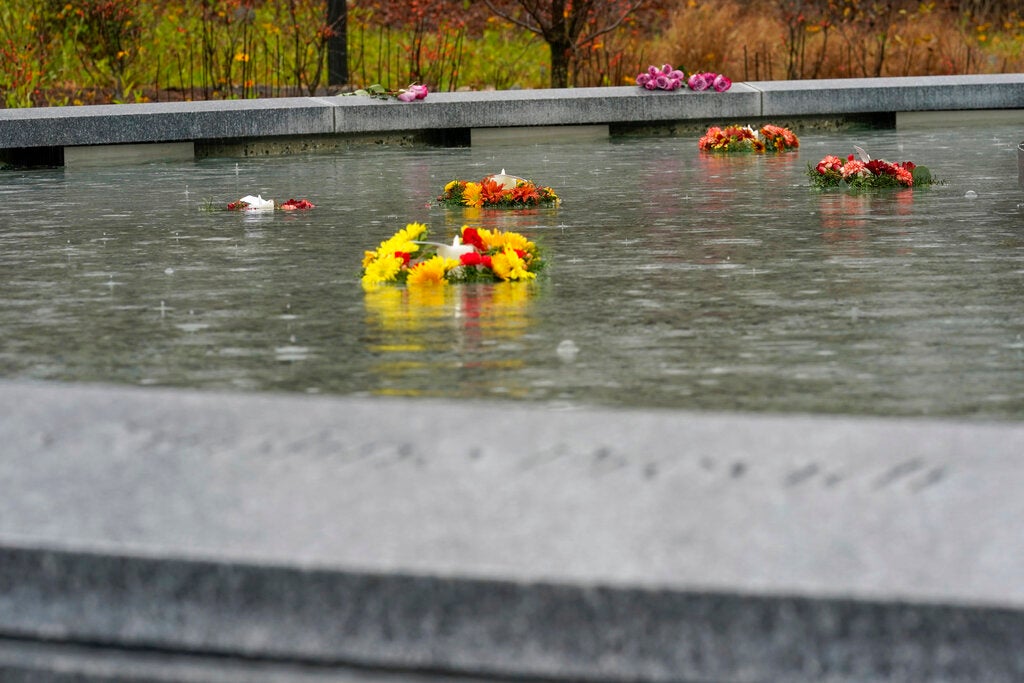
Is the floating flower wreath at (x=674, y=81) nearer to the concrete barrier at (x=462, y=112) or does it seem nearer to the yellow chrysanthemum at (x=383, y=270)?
the concrete barrier at (x=462, y=112)

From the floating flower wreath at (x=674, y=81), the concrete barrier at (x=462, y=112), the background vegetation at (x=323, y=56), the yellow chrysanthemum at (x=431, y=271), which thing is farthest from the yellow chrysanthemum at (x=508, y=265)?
the background vegetation at (x=323, y=56)

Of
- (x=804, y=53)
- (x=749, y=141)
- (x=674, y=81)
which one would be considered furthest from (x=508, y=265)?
(x=804, y=53)

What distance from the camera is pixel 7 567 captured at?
273 centimetres

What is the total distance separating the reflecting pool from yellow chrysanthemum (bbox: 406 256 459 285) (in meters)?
0.12

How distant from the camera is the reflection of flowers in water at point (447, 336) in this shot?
4445mm

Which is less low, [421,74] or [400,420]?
[421,74]

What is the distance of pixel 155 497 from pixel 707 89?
1330 centimetres

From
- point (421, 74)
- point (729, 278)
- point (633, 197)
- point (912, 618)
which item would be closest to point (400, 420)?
point (912, 618)

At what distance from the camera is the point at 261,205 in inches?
368

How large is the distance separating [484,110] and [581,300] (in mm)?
9265

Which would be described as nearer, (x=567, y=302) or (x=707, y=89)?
(x=567, y=302)

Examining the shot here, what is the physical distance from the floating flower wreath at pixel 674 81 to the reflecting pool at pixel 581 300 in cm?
A: 489

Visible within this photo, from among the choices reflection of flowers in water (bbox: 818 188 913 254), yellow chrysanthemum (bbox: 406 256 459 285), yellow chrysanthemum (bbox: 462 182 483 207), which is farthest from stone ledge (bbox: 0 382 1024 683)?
yellow chrysanthemum (bbox: 462 182 483 207)

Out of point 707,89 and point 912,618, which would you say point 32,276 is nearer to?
point 912,618
